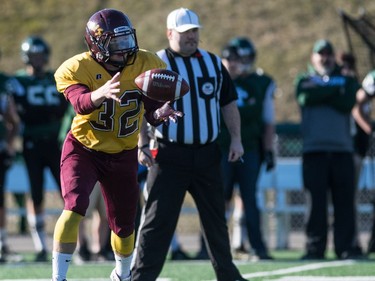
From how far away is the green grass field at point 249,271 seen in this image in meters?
8.33

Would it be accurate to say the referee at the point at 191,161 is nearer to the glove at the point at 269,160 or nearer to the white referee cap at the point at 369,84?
the glove at the point at 269,160

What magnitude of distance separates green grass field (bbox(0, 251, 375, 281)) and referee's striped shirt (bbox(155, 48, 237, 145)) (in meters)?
1.25

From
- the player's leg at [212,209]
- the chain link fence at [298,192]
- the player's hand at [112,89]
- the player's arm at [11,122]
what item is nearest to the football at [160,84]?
the player's hand at [112,89]

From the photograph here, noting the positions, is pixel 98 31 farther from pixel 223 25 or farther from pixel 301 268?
pixel 223 25

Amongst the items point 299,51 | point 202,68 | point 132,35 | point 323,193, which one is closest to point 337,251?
point 323,193

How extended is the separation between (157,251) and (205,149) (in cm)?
73

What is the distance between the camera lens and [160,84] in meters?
6.43

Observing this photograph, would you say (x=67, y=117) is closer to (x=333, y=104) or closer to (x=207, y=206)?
(x=333, y=104)

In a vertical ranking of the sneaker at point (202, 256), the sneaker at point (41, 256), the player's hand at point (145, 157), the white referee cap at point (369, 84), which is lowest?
the sneaker at point (202, 256)

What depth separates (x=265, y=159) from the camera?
1052cm

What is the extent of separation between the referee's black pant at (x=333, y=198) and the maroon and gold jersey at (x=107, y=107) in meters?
3.73

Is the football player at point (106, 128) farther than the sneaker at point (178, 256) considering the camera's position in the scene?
No

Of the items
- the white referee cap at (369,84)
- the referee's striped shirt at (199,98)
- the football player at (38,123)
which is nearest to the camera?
the referee's striped shirt at (199,98)

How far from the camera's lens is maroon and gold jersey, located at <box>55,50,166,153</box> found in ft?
22.0
